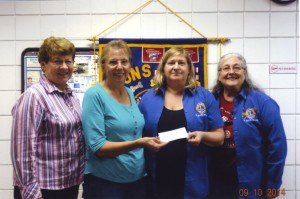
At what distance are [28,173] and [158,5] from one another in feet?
4.16

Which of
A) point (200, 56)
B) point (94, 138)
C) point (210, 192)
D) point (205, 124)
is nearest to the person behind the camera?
point (94, 138)

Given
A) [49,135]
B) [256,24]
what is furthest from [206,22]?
[49,135]

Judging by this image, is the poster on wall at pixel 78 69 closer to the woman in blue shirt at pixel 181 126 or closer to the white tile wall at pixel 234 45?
the woman in blue shirt at pixel 181 126

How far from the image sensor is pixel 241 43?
1988 mm

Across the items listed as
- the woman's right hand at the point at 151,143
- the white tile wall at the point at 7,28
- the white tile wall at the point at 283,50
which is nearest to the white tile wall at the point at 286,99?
the white tile wall at the point at 283,50

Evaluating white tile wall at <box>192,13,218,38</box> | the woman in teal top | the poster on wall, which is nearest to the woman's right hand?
the woman in teal top

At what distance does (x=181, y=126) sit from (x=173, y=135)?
10 cm

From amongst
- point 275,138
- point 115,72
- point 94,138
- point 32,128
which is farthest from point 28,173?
point 275,138

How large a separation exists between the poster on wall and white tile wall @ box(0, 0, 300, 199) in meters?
0.06

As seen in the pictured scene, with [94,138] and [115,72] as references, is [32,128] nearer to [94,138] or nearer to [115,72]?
[94,138]

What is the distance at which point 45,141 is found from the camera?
4.07ft

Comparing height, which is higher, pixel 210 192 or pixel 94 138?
pixel 94 138

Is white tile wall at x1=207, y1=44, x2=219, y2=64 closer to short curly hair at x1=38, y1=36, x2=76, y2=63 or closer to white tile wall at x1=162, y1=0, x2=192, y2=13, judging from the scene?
white tile wall at x1=162, y1=0, x2=192, y2=13
